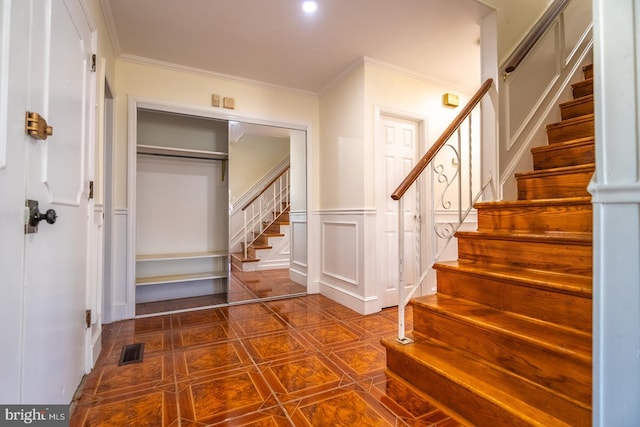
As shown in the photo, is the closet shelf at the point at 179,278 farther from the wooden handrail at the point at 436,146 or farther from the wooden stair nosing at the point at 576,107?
the wooden stair nosing at the point at 576,107

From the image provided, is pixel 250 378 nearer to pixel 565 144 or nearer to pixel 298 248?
pixel 298 248

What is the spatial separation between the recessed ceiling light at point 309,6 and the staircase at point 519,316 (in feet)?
6.28

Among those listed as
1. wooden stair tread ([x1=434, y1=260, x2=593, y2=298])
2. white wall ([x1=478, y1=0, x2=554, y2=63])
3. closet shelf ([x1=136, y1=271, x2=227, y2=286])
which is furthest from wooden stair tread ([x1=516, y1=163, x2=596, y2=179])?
closet shelf ([x1=136, y1=271, x2=227, y2=286])

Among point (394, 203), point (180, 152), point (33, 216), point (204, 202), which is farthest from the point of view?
point (204, 202)

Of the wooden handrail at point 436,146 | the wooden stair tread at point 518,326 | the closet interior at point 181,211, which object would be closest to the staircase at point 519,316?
the wooden stair tread at point 518,326

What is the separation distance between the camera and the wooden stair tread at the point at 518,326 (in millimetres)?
1146

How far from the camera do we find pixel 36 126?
3.22ft

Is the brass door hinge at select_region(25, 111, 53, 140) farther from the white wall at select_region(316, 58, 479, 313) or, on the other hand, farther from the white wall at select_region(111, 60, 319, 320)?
the white wall at select_region(316, 58, 479, 313)

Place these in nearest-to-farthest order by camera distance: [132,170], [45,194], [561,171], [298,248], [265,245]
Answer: [45,194], [561,171], [132,170], [298,248], [265,245]

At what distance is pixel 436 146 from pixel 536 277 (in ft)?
3.15

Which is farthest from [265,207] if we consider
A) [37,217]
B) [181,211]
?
[37,217]

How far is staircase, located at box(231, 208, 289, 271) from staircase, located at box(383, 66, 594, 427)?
2408mm

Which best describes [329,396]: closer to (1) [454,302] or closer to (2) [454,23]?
(1) [454,302]

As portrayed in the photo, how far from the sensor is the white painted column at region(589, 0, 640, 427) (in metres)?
0.72
